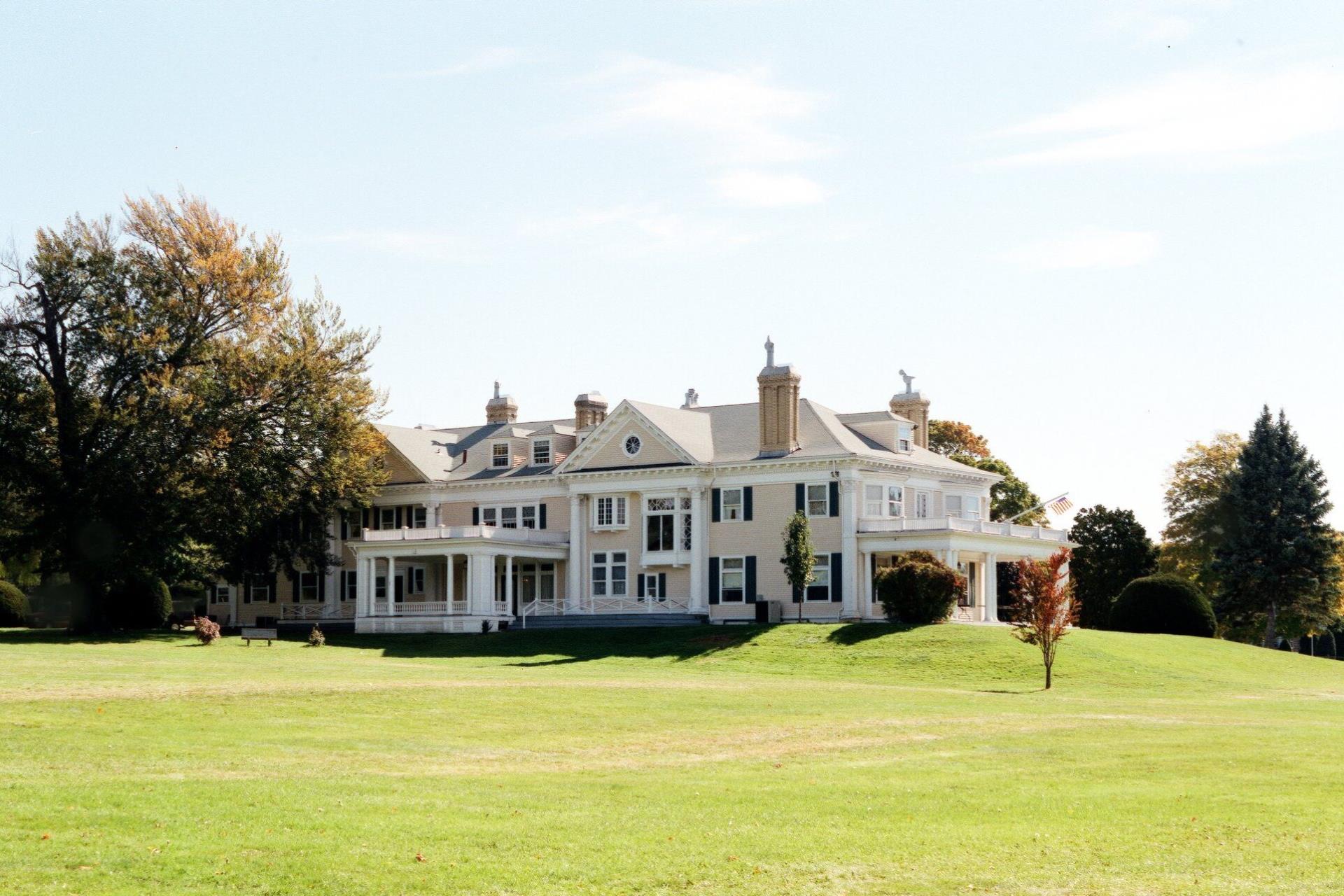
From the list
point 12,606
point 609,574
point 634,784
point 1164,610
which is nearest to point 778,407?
point 609,574

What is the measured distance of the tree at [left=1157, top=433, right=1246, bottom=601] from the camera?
271 feet

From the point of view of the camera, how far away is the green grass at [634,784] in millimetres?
15055

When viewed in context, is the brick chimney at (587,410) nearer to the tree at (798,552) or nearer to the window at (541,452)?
the window at (541,452)

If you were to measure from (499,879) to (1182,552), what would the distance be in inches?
2934

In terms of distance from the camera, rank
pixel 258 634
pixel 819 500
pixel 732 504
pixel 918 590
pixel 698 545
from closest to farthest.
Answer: pixel 918 590 < pixel 258 634 < pixel 819 500 < pixel 732 504 < pixel 698 545

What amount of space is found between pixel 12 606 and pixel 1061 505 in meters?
40.9

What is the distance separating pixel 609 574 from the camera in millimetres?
65875

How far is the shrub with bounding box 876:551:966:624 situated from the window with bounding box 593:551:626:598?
43.2 feet

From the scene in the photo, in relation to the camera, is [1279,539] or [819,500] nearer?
[819,500]

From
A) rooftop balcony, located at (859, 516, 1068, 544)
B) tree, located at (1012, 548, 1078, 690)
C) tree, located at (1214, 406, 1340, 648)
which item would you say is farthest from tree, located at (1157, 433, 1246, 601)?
tree, located at (1012, 548, 1078, 690)

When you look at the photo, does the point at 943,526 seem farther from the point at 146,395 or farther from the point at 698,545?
the point at 146,395

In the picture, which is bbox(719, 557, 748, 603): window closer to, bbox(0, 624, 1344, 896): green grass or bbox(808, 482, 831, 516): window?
bbox(808, 482, 831, 516): window

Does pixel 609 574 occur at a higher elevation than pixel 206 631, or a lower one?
higher

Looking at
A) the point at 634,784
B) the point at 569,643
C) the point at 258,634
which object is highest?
the point at 258,634
